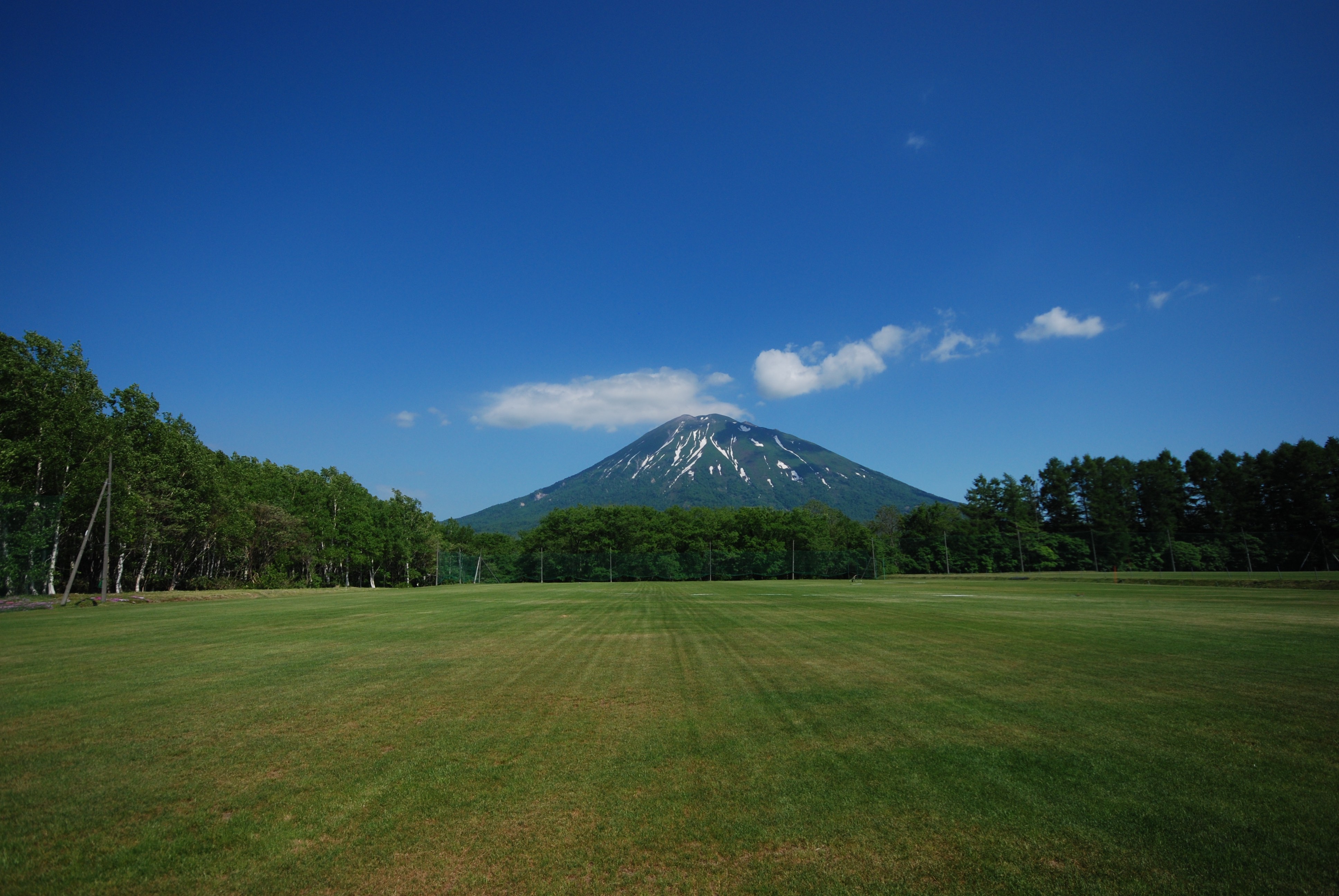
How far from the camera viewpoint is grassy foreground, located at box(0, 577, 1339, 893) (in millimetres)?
3545

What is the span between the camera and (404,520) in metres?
72.6

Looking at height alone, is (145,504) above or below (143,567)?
above

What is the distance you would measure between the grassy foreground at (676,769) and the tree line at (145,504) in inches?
1198

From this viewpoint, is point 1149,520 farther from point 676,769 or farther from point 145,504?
point 145,504

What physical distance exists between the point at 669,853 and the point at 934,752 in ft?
10.1

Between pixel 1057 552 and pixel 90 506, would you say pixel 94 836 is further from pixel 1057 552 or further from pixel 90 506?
pixel 1057 552

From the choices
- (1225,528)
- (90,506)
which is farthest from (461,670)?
(1225,528)

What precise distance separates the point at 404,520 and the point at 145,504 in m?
34.4

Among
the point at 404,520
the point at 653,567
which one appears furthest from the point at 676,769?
the point at 404,520

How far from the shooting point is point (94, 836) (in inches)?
157

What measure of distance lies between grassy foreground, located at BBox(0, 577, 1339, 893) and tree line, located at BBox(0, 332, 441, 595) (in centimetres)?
3043

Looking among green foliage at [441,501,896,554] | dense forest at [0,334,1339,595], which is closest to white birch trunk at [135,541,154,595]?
dense forest at [0,334,1339,595]

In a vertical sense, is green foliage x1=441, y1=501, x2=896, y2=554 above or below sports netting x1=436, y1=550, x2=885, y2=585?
above

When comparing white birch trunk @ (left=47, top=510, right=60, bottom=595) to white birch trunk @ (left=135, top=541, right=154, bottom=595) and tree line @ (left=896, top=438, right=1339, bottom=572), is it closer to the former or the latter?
white birch trunk @ (left=135, top=541, right=154, bottom=595)
